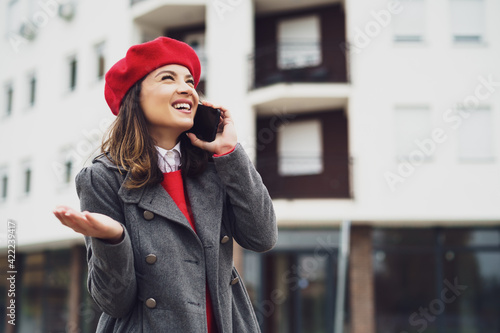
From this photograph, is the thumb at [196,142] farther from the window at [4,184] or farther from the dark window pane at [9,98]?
the dark window pane at [9,98]

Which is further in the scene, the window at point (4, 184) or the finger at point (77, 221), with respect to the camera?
the window at point (4, 184)

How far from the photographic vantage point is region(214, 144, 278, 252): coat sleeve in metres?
2.07

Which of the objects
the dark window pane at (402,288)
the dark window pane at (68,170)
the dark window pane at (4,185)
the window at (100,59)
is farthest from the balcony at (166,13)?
the dark window pane at (402,288)

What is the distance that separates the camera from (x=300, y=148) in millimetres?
18281

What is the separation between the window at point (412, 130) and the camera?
1677 centimetres

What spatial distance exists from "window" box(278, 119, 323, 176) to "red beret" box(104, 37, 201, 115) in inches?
614

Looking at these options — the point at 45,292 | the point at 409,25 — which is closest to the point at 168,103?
the point at 409,25

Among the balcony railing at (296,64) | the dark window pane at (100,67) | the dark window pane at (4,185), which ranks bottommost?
the dark window pane at (4,185)

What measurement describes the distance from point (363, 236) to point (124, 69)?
15.4m

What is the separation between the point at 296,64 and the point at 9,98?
12803mm

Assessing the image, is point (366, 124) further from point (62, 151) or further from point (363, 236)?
point (62, 151)

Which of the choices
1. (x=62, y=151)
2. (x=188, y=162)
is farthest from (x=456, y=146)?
(x=188, y=162)

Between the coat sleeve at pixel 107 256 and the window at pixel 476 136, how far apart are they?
15.9 metres

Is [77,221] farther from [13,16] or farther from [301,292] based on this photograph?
[13,16]
